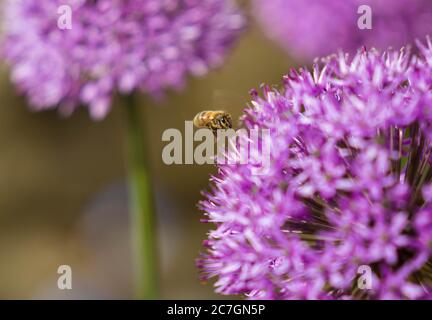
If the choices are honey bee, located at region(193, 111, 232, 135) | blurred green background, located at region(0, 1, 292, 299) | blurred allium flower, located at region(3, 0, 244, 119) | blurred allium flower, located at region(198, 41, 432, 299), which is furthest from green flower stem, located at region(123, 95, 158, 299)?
blurred green background, located at region(0, 1, 292, 299)

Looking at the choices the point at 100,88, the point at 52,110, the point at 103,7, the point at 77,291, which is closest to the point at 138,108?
the point at 100,88

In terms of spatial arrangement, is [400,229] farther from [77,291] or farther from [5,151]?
[5,151]

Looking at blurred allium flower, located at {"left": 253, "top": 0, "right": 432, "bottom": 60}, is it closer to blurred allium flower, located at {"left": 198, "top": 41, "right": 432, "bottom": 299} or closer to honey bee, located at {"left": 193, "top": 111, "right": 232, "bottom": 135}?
honey bee, located at {"left": 193, "top": 111, "right": 232, "bottom": 135}

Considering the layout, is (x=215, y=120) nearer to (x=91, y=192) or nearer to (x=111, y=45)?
(x=111, y=45)

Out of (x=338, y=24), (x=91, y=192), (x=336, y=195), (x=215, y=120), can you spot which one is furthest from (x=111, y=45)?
(x=91, y=192)

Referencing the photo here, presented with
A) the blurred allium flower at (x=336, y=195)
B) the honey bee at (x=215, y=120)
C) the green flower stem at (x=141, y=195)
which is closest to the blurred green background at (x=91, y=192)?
the green flower stem at (x=141, y=195)

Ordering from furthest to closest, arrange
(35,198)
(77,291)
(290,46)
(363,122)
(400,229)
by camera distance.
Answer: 1. (35,198)
2. (77,291)
3. (290,46)
4. (363,122)
5. (400,229)
